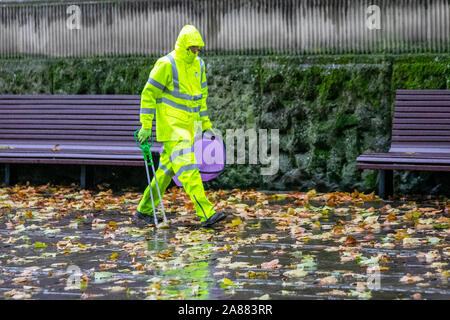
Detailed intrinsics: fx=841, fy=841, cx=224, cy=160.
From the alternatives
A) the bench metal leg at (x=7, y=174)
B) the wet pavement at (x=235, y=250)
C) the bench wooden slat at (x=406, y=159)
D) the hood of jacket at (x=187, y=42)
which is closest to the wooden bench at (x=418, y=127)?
the bench wooden slat at (x=406, y=159)

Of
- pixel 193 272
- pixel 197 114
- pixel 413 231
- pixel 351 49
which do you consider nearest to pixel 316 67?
pixel 351 49

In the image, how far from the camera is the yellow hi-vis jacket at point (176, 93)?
7.98 metres

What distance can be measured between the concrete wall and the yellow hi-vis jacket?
100 inches

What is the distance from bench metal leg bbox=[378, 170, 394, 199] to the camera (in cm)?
944

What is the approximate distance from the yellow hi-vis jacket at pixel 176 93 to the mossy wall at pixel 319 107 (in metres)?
2.35

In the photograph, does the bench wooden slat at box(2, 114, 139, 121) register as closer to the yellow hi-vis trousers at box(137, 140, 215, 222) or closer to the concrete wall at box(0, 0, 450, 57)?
the concrete wall at box(0, 0, 450, 57)

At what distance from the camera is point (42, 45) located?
11.6 meters

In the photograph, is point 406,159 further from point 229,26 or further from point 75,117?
point 75,117

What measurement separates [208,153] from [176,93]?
0.79 m

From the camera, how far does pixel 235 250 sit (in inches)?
265

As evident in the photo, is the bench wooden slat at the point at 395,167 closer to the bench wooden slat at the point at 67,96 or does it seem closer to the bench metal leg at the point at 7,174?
the bench wooden slat at the point at 67,96

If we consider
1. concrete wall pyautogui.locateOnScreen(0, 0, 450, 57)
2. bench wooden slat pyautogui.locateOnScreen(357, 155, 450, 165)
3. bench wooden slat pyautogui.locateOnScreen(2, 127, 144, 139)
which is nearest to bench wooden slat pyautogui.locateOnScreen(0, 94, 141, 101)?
bench wooden slat pyautogui.locateOnScreen(2, 127, 144, 139)

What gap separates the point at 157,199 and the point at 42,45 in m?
4.16

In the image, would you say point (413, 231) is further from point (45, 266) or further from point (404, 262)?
point (45, 266)
